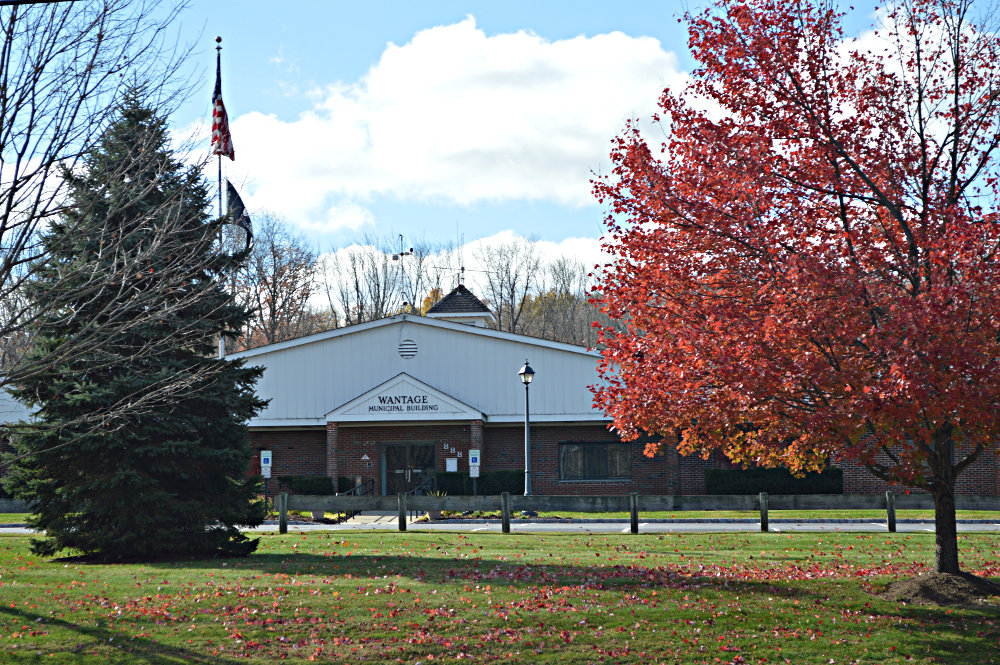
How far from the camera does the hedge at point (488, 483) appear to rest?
32281 mm

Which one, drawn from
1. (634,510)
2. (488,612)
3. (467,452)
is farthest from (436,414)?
(488,612)

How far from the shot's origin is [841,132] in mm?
11008

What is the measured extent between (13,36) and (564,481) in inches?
1081

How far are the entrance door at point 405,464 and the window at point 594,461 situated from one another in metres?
5.09

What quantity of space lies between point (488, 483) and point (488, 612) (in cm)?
2222

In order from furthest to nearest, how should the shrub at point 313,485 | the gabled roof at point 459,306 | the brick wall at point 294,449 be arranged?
the gabled roof at point 459,306 → the brick wall at point 294,449 → the shrub at point 313,485

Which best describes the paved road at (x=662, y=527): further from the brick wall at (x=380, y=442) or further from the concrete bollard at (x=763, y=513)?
the brick wall at (x=380, y=442)

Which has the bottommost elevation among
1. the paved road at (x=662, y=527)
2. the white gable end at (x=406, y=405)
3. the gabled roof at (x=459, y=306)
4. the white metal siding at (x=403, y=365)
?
the paved road at (x=662, y=527)

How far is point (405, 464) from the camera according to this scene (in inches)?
1355

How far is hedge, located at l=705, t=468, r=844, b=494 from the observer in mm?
31578

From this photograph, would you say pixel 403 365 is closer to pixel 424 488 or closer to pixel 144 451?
pixel 424 488

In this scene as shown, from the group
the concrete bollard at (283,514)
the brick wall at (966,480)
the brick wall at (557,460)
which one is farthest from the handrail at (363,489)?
the brick wall at (966,480)

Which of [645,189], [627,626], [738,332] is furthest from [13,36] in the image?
[627,626]

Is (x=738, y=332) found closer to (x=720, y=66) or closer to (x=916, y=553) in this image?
(x=720, y=66)
